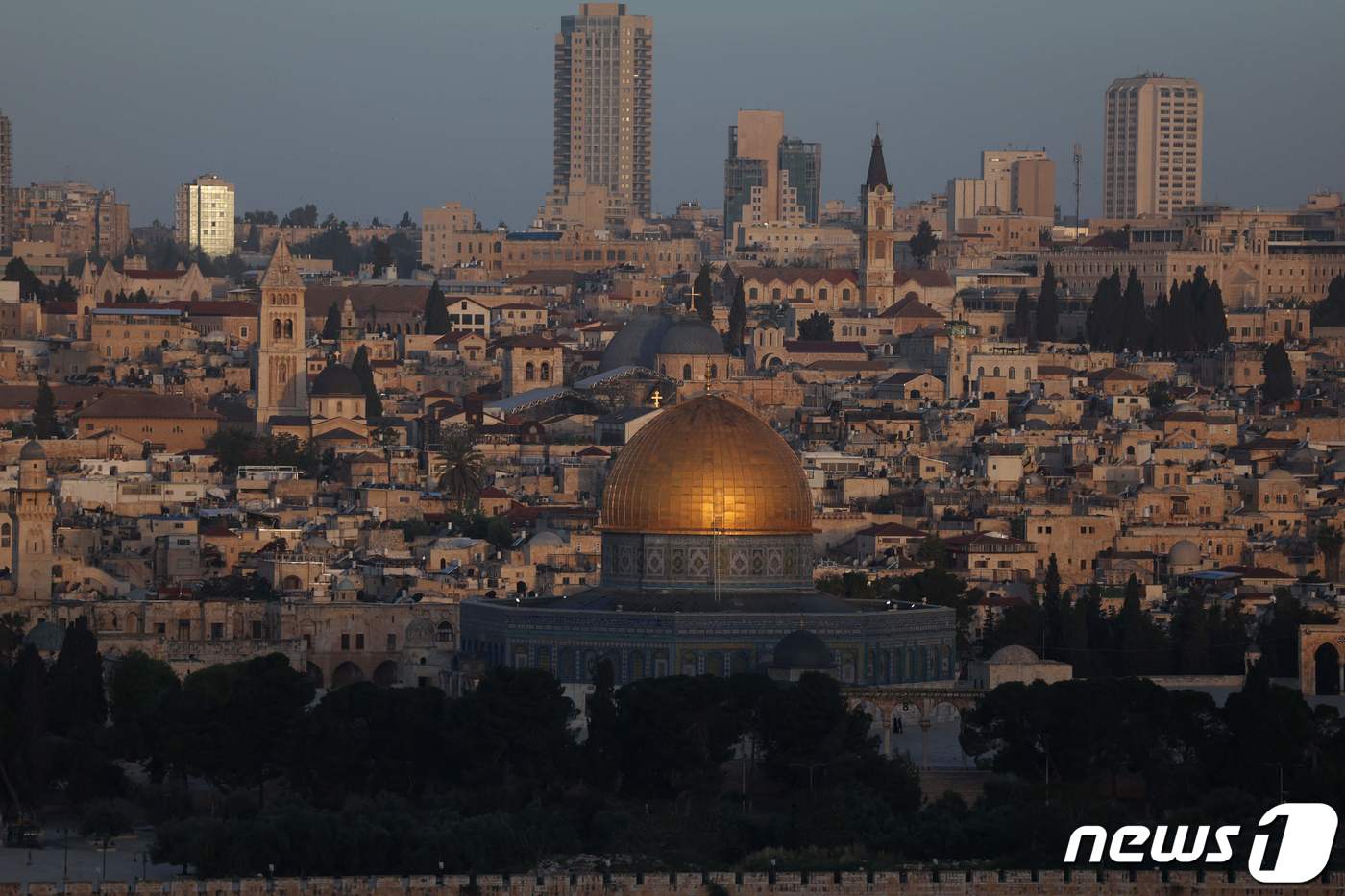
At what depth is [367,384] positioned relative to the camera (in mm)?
111000

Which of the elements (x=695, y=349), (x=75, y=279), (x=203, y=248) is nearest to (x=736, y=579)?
(x=695, y=349)

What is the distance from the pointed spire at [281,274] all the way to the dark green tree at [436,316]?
37.8 ft

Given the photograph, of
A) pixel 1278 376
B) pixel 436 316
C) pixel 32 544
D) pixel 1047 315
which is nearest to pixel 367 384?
pixel 436 316

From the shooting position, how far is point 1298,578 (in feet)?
277

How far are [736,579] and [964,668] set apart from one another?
17.6ft

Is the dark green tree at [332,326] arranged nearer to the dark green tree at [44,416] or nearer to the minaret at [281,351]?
the minaret at [281,351]

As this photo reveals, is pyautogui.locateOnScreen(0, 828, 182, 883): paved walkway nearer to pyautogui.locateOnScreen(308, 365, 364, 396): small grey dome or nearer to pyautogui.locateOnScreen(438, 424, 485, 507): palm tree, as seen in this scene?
pyautogui.locateOnScreen(438, 424, 485, 507): palm tree

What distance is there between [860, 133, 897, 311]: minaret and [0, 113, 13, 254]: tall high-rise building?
46312 millimetres

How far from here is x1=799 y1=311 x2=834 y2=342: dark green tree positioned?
127312 mm

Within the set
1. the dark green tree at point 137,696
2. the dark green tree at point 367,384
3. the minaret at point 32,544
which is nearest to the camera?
the dark green tree at point 137,696

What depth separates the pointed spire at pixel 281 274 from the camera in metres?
114

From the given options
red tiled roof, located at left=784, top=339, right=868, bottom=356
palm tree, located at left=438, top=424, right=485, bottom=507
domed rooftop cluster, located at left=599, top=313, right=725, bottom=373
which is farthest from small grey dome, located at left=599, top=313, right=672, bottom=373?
palm tree, located at left=438, top=424, right=485, bottom=507

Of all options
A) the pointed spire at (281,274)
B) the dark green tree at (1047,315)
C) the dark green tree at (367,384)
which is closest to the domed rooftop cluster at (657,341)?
the dark green tree at (367,384)

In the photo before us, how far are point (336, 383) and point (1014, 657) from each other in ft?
143
